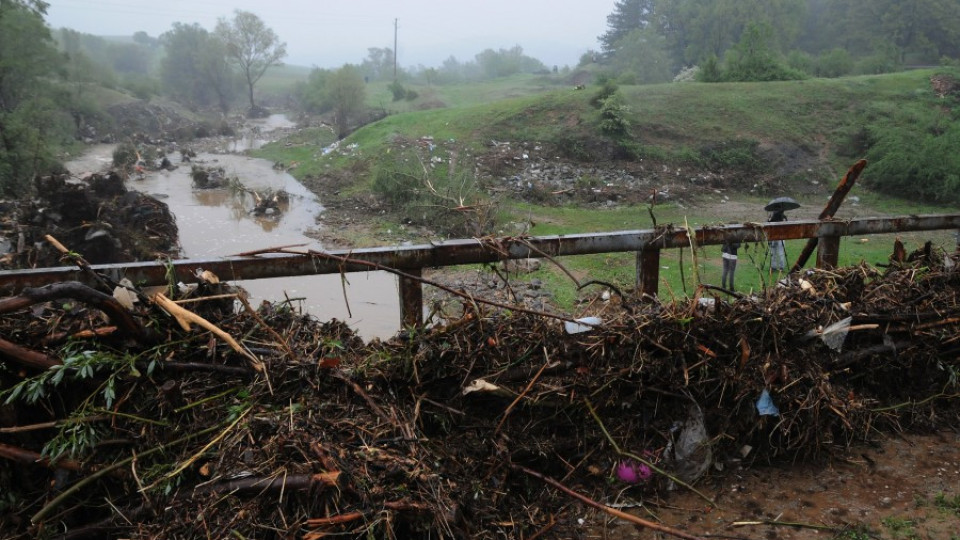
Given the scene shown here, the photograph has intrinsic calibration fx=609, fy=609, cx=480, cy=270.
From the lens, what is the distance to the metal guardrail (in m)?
2.41

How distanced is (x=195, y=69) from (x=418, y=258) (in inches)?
2850

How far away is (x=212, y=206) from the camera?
18828mm

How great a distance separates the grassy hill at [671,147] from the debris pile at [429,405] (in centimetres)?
1108

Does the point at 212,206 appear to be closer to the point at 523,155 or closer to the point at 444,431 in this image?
the point at 523,155

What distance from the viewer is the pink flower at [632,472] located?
98.7 inches

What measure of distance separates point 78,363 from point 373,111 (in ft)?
130

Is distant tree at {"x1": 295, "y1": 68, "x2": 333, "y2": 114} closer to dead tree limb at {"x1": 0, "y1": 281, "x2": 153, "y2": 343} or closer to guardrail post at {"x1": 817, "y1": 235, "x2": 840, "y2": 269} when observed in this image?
guardrail post at {"x1": 817, "y1": 235, "x2": 840, "y2": 269}

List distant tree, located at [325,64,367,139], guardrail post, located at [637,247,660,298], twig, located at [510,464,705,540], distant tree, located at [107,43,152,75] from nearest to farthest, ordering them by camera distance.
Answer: twig, located at [510,464,705,540] < guardrail post, located at [637,247,660,298] < distant tree, located at [325,64,367,139] < distant tree, located at [107,43,152,75]

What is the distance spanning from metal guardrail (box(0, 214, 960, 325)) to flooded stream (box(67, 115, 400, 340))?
17 centimetres

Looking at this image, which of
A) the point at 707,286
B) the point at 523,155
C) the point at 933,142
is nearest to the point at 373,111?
the point at 523,155

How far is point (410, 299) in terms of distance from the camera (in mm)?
2717

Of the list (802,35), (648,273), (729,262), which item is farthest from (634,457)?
(802,35)

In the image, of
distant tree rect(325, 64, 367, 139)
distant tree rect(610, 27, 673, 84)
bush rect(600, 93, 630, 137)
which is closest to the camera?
bush rect(600, 93, 630, 137)

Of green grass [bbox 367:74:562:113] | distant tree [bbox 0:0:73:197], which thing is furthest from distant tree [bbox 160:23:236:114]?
distant tree [bbox 0:0:73:197]
